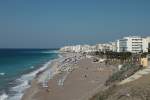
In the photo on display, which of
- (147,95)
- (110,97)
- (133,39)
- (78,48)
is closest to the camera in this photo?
(147,95)

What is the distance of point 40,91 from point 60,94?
3623 mm

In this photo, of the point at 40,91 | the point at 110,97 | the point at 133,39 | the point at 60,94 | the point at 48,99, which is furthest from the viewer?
the point at 133,39

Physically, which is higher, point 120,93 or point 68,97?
point 120,93

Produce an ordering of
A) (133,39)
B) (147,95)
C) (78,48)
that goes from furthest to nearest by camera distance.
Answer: (78,48) < (133,39) < (147,95)

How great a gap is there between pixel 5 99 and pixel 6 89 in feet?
21.9

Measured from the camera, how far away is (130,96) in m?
16.1

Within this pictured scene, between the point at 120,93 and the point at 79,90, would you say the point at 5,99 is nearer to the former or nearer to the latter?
the point at 79,90

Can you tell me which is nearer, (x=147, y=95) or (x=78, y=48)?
(x=147, y=95)

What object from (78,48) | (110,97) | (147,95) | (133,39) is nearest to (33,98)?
(110,97)

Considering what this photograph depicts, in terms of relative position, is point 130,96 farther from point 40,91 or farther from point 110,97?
point 40,91

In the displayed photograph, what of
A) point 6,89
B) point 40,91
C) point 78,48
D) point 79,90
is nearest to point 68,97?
point 79,90

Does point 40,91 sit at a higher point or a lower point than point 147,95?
lower

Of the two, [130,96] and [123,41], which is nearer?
[130,96]

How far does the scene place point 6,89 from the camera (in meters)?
33.9
